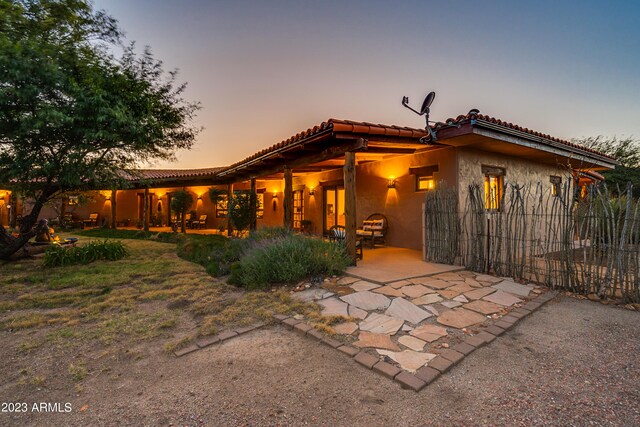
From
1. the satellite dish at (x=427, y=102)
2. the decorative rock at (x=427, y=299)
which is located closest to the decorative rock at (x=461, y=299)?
the decorative rock at (x=427, y=299)

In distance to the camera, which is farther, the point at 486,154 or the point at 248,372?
the point at 486,154

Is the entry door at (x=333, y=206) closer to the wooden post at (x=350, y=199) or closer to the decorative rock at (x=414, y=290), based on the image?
the wooden post at (x=350, y=199)

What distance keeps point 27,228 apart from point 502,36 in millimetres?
13663

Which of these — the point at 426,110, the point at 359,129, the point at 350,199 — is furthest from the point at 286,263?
the point at 426,110

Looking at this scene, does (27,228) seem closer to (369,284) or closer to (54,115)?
(54,115)

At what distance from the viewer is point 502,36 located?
8398mm

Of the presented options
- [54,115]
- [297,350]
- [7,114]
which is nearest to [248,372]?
[297,350]

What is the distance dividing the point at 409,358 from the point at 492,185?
Answer: 22.1 feet

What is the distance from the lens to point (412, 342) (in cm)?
296

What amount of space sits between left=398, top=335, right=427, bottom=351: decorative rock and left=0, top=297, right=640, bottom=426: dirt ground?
401 millimetres

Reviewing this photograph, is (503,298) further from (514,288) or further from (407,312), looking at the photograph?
(407,312)

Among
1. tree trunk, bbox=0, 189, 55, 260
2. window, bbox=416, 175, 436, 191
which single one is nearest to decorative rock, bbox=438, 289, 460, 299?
window, bbox=416, 175, 436, 191

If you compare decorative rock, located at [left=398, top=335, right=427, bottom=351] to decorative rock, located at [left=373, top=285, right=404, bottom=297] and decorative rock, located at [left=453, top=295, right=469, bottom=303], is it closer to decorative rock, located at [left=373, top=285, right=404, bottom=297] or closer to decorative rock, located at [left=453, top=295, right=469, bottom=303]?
decorative rock, located at [left=373, top=285, right=404, bottom=297]

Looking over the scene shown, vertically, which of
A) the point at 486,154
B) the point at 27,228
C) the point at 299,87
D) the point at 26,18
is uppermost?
the point at 299,87
